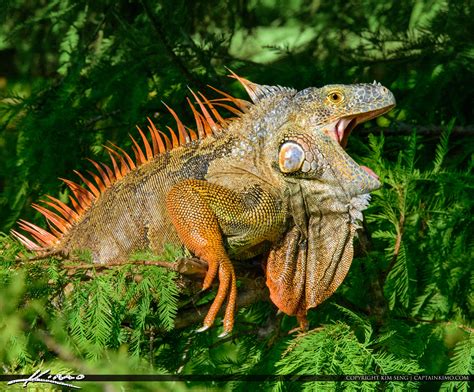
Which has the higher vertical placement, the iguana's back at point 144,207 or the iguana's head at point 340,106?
the iguana's head at point 340,106

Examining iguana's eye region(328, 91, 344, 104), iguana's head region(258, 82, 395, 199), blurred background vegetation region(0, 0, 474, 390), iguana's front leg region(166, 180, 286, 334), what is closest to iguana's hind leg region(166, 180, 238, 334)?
iguana's front leg region(166, 180, 286, 334)

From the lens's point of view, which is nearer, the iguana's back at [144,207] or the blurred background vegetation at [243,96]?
the blurred background vegetation at [243,96]

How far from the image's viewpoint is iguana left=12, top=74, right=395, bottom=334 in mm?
3445

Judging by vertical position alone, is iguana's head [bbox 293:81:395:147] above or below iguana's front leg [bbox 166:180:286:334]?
above

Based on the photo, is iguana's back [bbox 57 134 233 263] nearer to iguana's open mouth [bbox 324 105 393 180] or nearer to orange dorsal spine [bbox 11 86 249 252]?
orange dorsal spine [bbox 11 86 249 252]

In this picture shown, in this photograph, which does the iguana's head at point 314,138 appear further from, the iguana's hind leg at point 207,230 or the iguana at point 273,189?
the iguana's hind leg at point 207,230

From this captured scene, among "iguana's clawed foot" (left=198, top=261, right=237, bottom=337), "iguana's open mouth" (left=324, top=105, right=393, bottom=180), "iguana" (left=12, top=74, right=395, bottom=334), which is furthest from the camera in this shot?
"iguana's open mouth" (left=324, top=105, right=393, bottom=180)

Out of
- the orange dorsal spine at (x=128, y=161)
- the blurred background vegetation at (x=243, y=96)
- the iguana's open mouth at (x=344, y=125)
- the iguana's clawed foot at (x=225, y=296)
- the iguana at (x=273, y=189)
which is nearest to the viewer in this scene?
the blurred background vegetation at (x=243, y=96)

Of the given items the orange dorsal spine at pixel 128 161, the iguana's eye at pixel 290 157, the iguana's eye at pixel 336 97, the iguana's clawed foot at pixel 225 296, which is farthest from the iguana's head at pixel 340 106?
the iguana's clawed foot at pixel 225 296

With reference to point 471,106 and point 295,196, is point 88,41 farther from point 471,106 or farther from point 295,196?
point 471,106

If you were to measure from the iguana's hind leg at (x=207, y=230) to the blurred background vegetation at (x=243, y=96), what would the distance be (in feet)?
0.77

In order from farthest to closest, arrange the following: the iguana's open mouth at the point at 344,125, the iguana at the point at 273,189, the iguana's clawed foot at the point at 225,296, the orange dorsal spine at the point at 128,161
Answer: the orange dorsal spine at the point at 128,161
the iguana's open mouth at the point at 344,125
the iguana at the point at 273,189
the iguana's clawed foot at the point at 225,296

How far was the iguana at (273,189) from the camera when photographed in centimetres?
345

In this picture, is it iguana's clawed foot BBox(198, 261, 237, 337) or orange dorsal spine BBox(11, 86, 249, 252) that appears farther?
orange dorsal spine BBox(11, 86, 249, 252)
